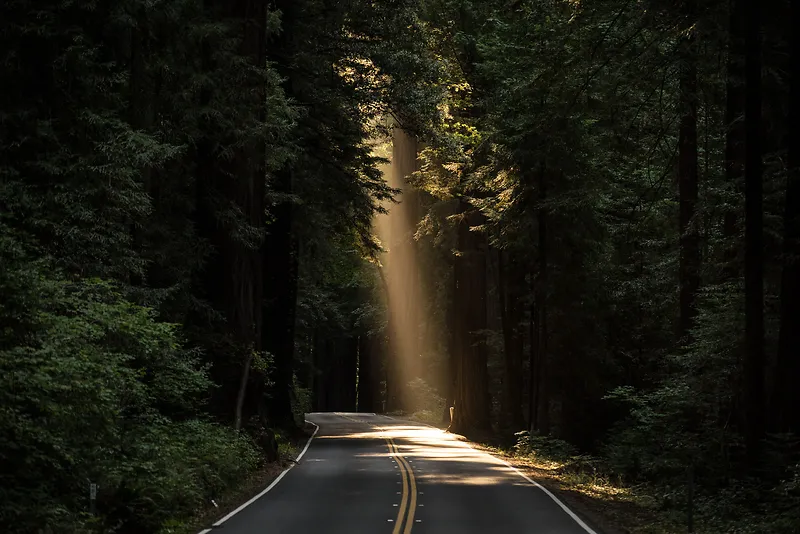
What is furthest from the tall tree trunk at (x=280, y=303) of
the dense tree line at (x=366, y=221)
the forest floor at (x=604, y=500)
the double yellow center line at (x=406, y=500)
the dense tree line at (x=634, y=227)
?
the forest floor at (x=604, y=500)

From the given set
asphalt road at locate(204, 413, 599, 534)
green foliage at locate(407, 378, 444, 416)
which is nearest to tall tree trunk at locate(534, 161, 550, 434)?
asphalt road at locate(204, 413, 599, 534)

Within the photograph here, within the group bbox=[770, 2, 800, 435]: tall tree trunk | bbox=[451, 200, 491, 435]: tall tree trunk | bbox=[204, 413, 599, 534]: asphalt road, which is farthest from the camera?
bbox=[451, 200, 491, 435]: tall tree trunk

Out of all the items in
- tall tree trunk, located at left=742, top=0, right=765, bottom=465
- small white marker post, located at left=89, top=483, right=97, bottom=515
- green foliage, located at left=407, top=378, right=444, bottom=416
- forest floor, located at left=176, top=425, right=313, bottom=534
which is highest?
tall tree trunk, located at left=742, top=0, right=765, bottom=465

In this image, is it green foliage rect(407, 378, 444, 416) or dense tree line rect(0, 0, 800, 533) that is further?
green foliage rect(407, 378, 444, 416)

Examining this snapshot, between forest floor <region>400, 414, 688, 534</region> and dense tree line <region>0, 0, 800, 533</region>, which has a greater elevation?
dense tree line <region>0, 0, 800, 533</region>

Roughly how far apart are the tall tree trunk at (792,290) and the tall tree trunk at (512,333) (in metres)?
21.3

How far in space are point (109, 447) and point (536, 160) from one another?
2021cm

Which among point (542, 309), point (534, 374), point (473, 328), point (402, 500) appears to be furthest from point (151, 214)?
point (473, 328)

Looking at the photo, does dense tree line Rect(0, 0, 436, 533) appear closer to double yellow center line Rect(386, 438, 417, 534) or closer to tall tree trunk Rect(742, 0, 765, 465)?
double yellow center line Rect(386, 438, 417, 534)

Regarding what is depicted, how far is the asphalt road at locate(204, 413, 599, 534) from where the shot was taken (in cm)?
1602

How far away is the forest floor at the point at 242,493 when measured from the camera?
1624cm

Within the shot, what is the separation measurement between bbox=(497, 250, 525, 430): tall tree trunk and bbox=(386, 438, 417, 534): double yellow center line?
10772mm

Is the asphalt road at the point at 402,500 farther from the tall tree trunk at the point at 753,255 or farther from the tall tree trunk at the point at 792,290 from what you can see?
the tall tree trunk at the point at 792,290

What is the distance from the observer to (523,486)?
74.6 feet
